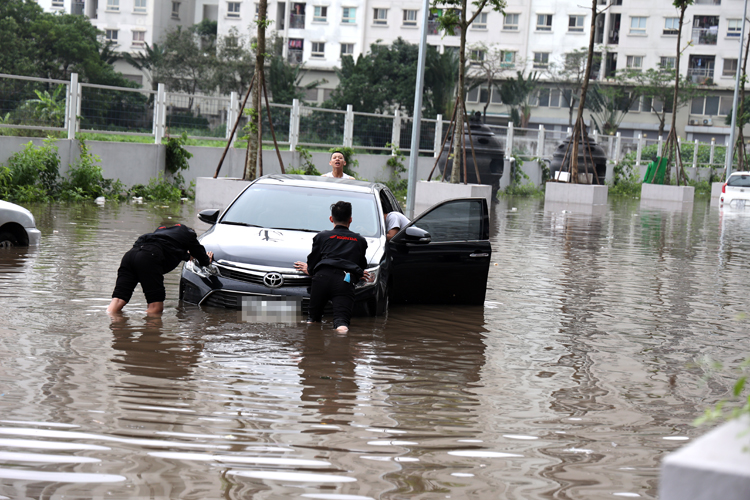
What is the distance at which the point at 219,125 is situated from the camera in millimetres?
22922

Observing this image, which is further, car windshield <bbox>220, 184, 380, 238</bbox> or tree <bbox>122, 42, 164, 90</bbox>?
tree <bbox>122, 42, 164, 90</bbox>

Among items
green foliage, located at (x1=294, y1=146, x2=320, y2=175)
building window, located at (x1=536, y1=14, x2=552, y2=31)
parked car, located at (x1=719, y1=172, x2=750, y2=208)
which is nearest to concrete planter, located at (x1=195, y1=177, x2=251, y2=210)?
green foliage, located at (x1=294, y1=146, x2=320, y2=175)

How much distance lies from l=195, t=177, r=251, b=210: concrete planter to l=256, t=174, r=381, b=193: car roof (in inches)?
361

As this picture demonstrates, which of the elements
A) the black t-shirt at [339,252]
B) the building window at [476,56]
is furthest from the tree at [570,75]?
the black t-shirt at [339,252]

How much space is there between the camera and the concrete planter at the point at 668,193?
37031 millimetres

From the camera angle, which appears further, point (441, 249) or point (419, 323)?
point (441, 249)

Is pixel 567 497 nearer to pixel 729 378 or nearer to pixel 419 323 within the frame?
pixel 729 378

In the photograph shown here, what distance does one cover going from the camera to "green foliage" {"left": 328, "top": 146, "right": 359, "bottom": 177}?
2633 cm

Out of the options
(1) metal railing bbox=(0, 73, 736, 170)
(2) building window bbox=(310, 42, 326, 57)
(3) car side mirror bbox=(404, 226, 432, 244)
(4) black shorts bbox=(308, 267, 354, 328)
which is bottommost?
(4) black shorts bbox=(308, 267, 354, 328)

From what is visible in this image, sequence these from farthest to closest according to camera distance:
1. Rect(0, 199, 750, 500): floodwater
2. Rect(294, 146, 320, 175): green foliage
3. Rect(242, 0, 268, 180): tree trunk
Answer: Rect(294, 146, 320, 175): green foliage < Rect(242, 0, 268, 180): tree trunk < Rect(0, 199, 750, 500): floodwater

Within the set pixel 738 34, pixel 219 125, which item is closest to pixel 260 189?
pixel 219 125

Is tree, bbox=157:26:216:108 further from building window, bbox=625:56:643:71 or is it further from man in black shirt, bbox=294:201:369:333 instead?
man in black shirt, bbox=294:201:369:333

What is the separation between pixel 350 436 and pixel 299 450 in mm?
394

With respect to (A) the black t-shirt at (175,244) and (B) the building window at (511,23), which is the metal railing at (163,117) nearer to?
(A) the black t-shirt at (175,244)
